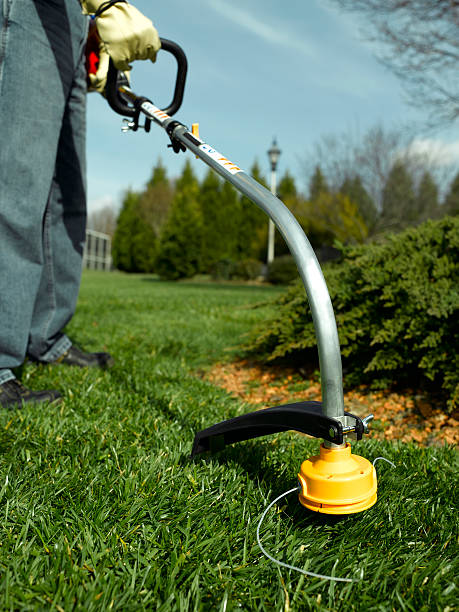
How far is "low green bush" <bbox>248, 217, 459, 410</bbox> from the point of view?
2287 mm

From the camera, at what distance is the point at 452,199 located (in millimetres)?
20531

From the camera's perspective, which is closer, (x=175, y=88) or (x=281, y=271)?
(x=175, y=88)

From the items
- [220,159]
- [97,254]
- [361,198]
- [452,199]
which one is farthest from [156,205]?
[220,159]

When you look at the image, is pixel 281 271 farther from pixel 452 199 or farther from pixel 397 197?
pixel 452 199

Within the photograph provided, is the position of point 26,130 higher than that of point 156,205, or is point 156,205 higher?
point 156,205

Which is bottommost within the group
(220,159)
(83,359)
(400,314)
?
(83,359)

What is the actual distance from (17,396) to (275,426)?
4.06 ft

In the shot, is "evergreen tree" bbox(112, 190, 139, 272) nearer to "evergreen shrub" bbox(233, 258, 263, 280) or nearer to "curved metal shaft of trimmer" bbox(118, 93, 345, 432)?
"evergreen shrub" bbox(233, 258, 263, 280)

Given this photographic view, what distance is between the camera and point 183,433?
1.85 meters

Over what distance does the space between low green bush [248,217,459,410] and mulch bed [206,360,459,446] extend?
99 millimetres

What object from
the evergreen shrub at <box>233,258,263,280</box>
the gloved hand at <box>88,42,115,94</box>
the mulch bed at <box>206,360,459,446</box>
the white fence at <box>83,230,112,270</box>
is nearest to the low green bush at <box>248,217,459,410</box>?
the mulch bed at <box>206,360,459,446</box>

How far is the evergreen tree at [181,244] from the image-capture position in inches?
948

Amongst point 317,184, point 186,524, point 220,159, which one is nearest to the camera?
point 186,524

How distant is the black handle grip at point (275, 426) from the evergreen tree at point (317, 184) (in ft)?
69.6
